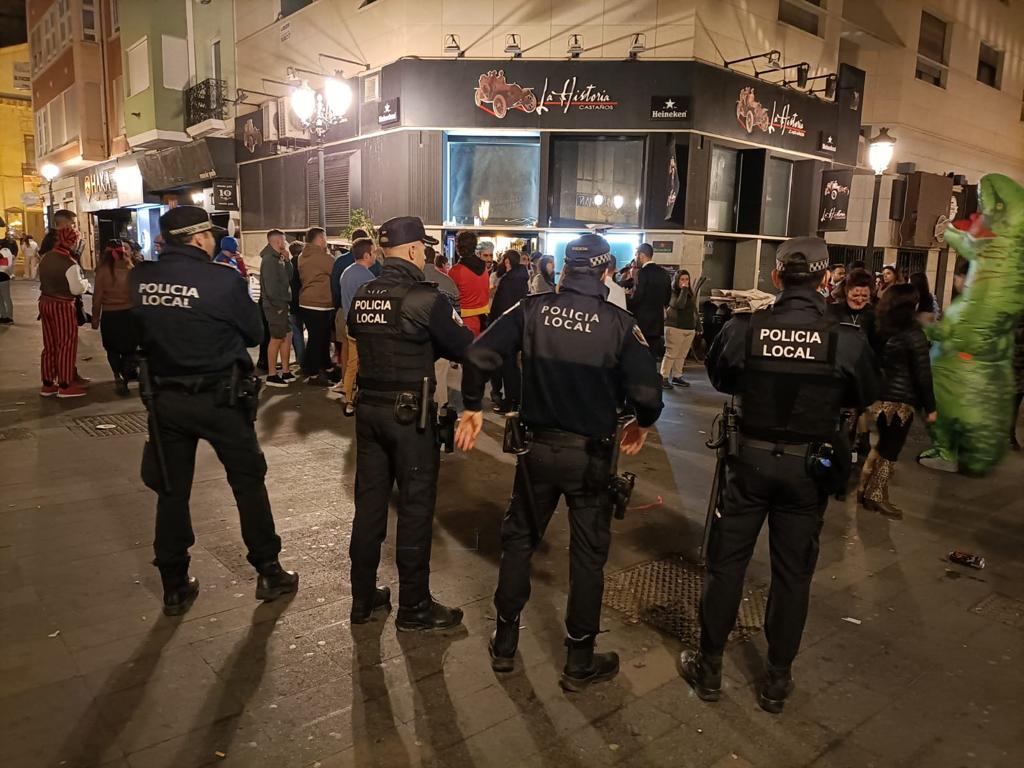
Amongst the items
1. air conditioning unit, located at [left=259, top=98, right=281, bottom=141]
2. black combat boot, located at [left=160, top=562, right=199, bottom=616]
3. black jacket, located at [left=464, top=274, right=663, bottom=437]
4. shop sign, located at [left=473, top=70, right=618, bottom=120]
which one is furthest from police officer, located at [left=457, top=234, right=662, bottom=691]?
air conditioning unit, located at [left=259, top=98, right=281, bottom=141]

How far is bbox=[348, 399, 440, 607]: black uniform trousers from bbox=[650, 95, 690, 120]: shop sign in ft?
37.5

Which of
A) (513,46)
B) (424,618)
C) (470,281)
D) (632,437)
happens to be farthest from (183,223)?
(513,46)

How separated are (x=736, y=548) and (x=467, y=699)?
1.36 m

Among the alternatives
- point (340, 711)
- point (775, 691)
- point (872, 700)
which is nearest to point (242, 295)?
point (340, 711)

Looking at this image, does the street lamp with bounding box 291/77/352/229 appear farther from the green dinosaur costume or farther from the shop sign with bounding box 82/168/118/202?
the shop sign with bounding box 82/168/118/202

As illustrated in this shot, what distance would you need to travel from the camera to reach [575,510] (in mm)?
3236

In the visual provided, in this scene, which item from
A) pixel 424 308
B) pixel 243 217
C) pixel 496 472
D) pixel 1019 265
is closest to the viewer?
pixel 424 308

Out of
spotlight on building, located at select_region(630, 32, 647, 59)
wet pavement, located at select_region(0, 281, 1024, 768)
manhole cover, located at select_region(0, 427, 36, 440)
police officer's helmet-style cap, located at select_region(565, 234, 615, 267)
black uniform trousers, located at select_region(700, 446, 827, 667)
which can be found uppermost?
spotlight on building, located at select_region(630, 32, 647, 59)

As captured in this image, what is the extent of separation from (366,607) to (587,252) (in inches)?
84.1

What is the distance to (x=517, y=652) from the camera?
140 inches

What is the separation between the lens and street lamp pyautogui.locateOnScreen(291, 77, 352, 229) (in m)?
15.1

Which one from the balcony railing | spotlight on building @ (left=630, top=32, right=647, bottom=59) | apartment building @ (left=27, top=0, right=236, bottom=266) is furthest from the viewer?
apartment building @ (left=27, top=0, right=236, bottom=266)

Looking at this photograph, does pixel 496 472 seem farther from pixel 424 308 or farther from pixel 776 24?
pixel 776 24

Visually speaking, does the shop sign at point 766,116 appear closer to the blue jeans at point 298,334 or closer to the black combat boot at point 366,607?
the blue jeans at point 298,334
